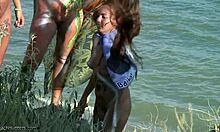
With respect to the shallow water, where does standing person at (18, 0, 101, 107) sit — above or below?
above

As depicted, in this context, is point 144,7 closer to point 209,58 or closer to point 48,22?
point 209,58

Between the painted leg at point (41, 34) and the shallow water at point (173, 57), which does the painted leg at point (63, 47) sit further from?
the shallow water at point (173, 57)

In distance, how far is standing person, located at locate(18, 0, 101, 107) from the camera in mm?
4789

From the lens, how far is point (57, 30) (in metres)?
4.97

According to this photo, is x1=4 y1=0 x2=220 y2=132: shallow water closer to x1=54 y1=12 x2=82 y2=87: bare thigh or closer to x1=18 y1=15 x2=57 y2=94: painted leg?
x1=54 y1=12 x2=82 y2=87: bare thigh

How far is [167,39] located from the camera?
961 cm

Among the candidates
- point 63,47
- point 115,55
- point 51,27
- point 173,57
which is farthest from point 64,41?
point 173,57

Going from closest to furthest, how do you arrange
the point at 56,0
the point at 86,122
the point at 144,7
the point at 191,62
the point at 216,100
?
the point at 86,122
the point at 56,0
the point at 216,100
the point at 191,62
the point at 144,7

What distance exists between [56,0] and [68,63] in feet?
1.93

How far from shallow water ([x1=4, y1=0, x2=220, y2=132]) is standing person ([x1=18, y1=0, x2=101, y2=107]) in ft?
5.03

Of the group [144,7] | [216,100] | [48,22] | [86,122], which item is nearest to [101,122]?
[86,122]

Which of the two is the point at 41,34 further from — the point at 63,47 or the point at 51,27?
the point at 63,47

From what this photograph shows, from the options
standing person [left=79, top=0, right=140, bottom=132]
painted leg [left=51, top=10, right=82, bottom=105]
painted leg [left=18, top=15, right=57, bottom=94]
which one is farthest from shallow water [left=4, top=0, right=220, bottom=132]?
standing person [left=79, top=0, right=140, bottom=132]

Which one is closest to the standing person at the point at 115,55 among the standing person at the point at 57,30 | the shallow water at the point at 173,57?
the standing person at the point at 57,30
